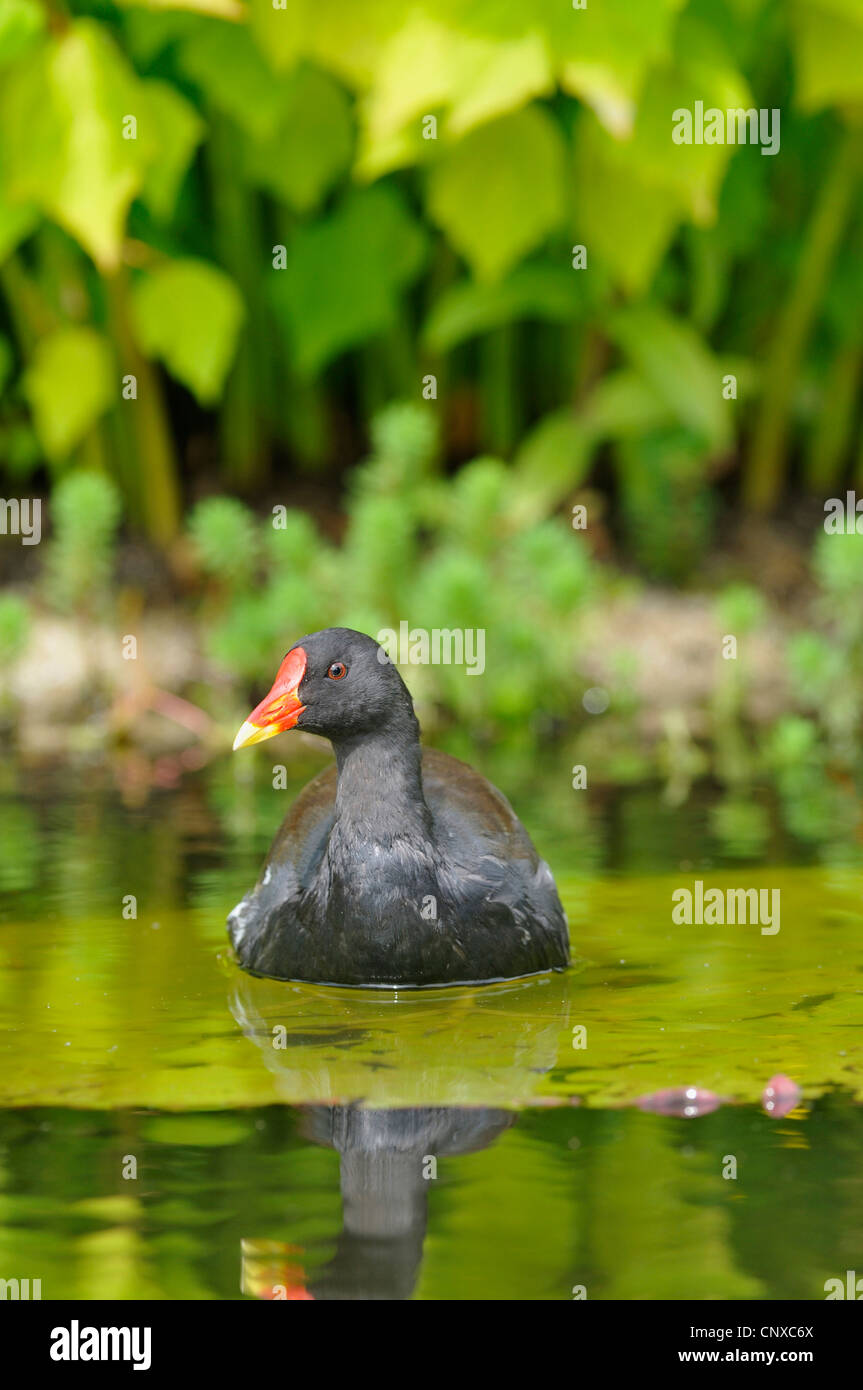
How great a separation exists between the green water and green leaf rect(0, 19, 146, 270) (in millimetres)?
2345

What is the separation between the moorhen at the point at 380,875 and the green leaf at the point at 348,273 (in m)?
3.86

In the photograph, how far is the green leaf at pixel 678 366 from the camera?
306 inches

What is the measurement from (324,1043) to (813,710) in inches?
160

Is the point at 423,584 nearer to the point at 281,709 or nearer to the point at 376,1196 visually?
the point at 281,709

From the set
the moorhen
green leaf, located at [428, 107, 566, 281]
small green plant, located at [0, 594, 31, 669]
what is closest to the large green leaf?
green leaf, located at [428, 107, 566, 281]

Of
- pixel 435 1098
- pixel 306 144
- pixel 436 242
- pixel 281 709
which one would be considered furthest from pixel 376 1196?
pixel 436 242

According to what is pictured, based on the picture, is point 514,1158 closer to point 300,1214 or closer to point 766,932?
point 300,1214

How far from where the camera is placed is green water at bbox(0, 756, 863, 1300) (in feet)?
9.39

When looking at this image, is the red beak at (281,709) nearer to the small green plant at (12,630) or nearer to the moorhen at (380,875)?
the moorhen at (380,875)

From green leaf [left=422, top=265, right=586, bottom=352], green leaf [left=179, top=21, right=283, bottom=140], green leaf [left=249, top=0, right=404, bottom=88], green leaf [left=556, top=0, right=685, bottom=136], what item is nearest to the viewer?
green leaf [left=556, top=0, right=685, bottom=136]

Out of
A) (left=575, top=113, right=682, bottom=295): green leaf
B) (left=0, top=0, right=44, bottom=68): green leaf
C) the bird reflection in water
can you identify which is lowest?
the bird reflection in water

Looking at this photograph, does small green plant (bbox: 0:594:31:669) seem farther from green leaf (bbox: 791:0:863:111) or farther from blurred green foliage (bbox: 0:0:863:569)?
green leaf (bbox: 791:0:863:111)

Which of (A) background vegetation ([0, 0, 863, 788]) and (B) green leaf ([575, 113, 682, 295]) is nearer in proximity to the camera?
(A) background vegetation ([0, 0, 863, 788])

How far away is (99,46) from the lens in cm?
688
